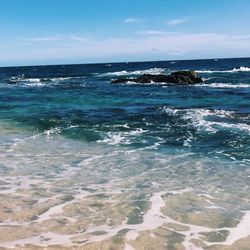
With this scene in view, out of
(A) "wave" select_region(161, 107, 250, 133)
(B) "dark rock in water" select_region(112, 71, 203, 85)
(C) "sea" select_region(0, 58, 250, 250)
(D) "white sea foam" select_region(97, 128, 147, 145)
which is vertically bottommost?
(C) "sea" select_region(0, 58, 250, 250)

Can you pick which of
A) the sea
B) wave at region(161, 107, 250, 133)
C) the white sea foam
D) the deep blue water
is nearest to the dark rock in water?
the deep blue water

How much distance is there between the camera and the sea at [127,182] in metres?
8.45

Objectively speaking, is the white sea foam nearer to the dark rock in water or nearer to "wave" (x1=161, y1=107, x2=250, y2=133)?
"wave" (x1=161, y1=107, x2=250, y2=133)

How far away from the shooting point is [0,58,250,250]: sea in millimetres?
8445

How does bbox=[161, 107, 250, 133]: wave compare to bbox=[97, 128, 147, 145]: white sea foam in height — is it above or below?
above

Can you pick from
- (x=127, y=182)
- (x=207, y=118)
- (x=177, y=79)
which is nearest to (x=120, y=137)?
(x=207, y=118)

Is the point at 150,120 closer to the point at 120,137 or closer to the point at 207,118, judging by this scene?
the point at 207,118

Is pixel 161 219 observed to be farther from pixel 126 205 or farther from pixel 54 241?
pixel 54 241

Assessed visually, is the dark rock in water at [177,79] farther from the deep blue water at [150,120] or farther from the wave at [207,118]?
the wave at [207,118]

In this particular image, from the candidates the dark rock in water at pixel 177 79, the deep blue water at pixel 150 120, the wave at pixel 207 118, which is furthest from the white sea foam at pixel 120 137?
the dark rock in water at pixel 177 79

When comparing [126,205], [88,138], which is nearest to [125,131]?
[88,138]

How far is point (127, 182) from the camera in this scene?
1205cm

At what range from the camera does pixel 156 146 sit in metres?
16.8

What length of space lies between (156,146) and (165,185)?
5065 mm
